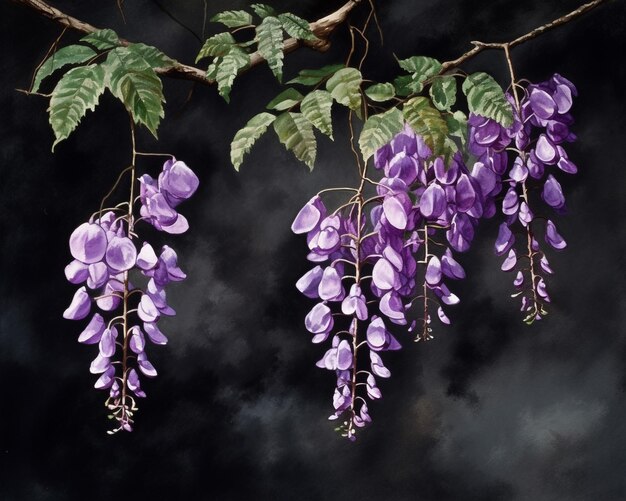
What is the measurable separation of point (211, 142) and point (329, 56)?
28cm

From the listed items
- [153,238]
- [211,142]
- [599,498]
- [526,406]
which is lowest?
[599,498]

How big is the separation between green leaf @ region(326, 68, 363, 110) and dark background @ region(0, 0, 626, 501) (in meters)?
0.30

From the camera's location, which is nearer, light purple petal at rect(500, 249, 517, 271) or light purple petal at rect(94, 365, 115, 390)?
light purple petal at rect(94, 365, 115, 390)

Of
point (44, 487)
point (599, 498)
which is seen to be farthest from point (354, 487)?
point (44, 487)

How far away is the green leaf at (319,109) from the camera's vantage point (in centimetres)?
130

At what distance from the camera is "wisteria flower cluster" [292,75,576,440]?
132 cm

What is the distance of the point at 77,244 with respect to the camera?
4.19 feet

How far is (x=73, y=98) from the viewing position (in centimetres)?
123

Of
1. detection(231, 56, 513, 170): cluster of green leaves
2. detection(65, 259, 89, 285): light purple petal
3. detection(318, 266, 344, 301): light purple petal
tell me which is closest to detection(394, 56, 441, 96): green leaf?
detection(231, 56, 513, 170): cluster of green leaves

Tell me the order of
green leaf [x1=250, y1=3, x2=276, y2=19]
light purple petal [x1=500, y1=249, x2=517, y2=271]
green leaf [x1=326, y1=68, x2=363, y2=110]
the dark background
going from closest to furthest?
green leaf [x1=326, y1=68, x2=363, y2=110], green leaf [x1=250, y1=3, x2=276, y2=19], light purple petal [x1=500, y1=249, x2=517, y2=271], the dark background

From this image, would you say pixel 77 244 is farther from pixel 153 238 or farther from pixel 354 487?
pixel 354 487

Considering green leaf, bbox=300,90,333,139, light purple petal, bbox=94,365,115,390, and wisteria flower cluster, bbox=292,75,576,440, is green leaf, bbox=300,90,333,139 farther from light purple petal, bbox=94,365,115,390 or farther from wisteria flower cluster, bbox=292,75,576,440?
light purple petal, bbox=94,365,115,390

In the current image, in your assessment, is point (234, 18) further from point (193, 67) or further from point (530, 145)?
point (530, 145)

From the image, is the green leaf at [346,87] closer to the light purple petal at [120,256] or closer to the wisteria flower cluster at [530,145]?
the wisteria flower cluster at [530,145]
